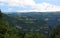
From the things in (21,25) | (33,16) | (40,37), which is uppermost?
(33,16)

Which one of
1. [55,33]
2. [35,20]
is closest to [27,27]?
[35,20]

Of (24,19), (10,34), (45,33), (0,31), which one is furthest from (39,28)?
(0,31)

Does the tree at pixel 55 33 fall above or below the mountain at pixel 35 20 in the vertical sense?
below

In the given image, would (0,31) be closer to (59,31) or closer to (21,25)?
(21,25)

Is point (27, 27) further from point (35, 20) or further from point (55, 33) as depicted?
point (55, 33)

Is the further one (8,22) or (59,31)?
(8,22)

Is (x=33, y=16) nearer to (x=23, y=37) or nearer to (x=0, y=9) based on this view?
(x=23, y=37)

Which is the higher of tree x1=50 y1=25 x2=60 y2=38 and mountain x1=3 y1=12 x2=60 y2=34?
mountain x1=3 y1=12 x2=60 y2=34

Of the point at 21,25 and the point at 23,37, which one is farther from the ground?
the point at 21,25
